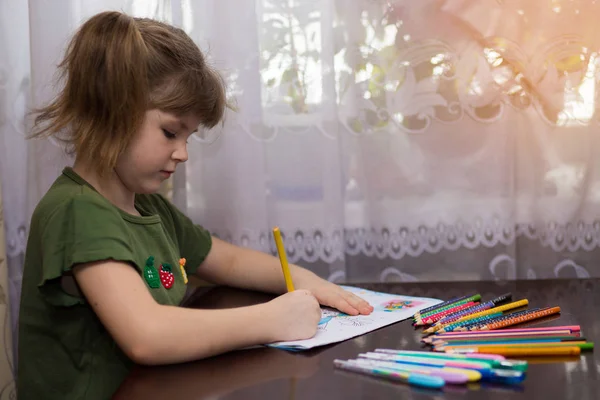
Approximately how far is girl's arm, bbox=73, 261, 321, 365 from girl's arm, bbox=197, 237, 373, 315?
0.21 meters

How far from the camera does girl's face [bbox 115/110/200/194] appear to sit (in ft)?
2.67

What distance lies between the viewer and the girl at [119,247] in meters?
0.70

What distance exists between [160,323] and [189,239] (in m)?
0.35

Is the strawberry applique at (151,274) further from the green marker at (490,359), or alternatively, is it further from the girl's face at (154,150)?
the green marker at (490,359)

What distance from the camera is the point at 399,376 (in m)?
0.60

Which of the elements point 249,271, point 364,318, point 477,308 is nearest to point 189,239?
point 249,271

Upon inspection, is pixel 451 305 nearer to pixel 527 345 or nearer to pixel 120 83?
pixel 527 345

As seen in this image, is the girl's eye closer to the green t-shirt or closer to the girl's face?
the girl's face

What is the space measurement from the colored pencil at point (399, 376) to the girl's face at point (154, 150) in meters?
0.33

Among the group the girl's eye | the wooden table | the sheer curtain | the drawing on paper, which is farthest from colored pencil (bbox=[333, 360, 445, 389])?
the sheer curtain

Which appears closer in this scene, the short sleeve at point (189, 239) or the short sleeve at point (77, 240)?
the short sleeve at point (77, 240)

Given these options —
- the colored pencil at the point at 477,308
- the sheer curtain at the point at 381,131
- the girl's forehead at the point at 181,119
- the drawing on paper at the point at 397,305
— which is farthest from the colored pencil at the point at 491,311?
the girl's forehead at the point at 181,119

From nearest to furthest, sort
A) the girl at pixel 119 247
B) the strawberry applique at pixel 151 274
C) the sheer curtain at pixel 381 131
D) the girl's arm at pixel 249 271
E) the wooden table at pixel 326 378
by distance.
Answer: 1. the wooden table at pixel 326 378
2. the girl at pixel 119 247
3. the strawberry applique at pixel 151 274
4. the girl's arm at pixel 249 271
5. the sheer curtain at pixel 381 131

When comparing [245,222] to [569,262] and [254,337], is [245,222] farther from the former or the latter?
[569,262]
